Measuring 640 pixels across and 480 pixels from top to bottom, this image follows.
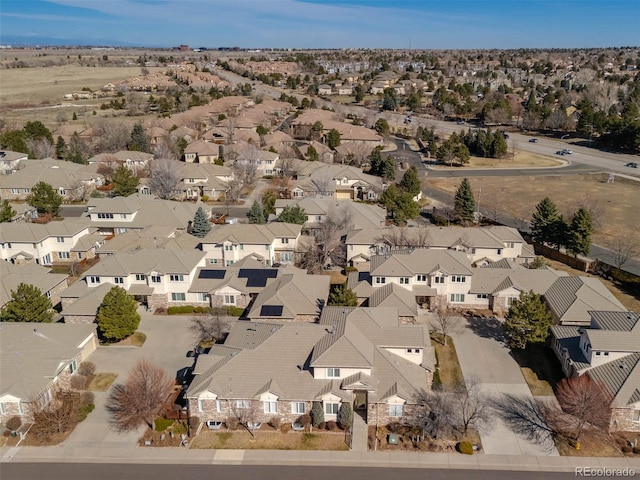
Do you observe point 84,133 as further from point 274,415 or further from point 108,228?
point 274,415

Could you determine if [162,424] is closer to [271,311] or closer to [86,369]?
[86,369]

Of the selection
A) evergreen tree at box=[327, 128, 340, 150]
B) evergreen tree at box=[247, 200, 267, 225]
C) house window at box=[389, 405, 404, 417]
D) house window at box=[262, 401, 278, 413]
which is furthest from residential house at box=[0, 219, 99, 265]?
evergreen tree at box=[327, 128, 340, 150]

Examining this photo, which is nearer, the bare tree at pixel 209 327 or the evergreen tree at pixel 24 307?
the evergreen tree at pixel 24 307

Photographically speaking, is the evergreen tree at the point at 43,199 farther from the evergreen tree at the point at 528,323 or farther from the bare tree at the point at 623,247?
the bare tree at the point at 623,247

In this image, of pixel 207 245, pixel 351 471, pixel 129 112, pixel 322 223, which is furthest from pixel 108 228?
pixel 129 112

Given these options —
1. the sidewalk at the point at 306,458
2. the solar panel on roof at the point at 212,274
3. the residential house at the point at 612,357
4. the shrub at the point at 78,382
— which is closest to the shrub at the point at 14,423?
the sidewalk at the point at 306,458
